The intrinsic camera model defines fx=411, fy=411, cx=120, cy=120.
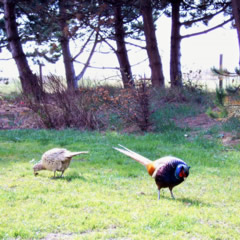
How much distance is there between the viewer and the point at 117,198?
5543 millimetres

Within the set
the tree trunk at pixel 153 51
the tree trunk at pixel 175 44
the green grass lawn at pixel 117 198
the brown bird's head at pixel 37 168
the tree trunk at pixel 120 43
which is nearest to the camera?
the green grass lawn at pixel 117 198

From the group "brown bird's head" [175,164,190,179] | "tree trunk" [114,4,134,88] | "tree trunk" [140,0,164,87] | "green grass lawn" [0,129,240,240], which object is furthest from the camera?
"tree trunk" [114,4,134,88]

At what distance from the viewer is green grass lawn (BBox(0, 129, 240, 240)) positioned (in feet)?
14.4

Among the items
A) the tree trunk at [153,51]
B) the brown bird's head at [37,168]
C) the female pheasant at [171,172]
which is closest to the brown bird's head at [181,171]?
the female pheasant at [171,172]

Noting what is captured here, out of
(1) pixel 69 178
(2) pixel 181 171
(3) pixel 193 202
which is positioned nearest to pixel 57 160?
(1) pixel 69 178

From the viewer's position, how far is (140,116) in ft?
36.7

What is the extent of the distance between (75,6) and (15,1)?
9.04ft

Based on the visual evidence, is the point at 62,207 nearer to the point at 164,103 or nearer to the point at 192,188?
the point at 192,188

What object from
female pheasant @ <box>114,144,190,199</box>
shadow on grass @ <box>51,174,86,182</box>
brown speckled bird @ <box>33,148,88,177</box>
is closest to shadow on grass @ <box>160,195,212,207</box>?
female pheasant @ <box>114,144,190,199</box>

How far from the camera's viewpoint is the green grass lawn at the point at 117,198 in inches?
173

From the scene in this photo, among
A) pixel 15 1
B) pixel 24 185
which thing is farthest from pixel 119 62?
pixel 24 185

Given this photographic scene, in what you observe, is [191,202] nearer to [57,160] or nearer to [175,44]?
[57,160]

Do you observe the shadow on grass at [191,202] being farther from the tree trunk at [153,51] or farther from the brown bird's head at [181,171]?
the tree trunk at [153,51]

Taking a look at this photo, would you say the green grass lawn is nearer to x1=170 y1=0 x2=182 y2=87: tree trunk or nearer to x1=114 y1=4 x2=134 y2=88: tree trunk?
x1=170 y1=0 x2=182 y2=87: tree trunk
